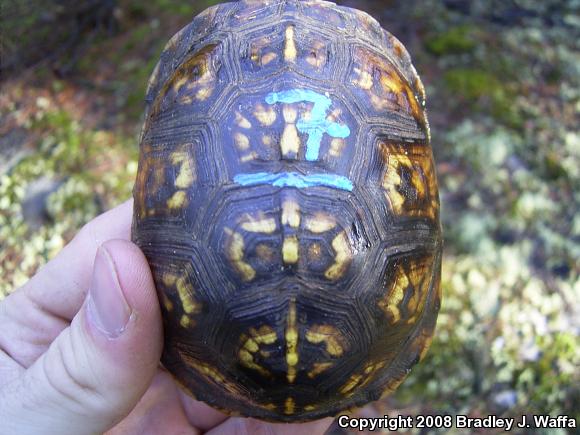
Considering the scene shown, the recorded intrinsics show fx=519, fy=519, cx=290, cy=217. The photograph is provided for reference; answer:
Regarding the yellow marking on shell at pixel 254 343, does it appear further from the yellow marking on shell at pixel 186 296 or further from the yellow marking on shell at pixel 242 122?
the yellow marking on shell at pixel 242 122

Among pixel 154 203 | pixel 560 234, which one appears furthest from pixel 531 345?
pixel 154 203

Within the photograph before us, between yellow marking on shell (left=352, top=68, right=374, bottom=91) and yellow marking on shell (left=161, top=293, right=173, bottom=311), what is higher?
yellow marking on shell (left=352, top=68, right=374, bottom=91)

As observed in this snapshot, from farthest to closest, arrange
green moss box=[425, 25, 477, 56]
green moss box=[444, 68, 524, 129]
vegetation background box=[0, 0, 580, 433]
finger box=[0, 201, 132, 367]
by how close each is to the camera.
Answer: green moss box=[425, 25, 477, 56], green moss box=[444, 68, 524, 129], vegetation background box=[0, 0, 580, 433], finger box=[0, 201, 132, 367]

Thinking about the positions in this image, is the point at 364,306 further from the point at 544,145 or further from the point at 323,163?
the point at 544,145

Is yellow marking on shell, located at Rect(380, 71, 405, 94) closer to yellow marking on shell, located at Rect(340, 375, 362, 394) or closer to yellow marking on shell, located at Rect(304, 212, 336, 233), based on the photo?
yellow marking on shell, located at Rect(304, 212, 336, 233)

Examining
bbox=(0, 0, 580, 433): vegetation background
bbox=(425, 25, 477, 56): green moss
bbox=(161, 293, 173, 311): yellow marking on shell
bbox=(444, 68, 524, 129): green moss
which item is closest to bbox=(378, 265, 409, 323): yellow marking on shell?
bbox=(161, 293, 173, 311): yellow marking on shell

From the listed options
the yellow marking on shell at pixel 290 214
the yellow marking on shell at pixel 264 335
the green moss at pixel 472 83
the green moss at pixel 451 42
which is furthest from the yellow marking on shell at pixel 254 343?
the green moss at pixel 451 42
